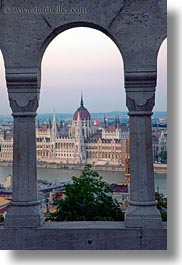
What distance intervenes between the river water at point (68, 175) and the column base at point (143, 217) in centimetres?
34

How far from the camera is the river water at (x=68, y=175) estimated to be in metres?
7.79

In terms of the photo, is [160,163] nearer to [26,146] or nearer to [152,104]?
[152,104]

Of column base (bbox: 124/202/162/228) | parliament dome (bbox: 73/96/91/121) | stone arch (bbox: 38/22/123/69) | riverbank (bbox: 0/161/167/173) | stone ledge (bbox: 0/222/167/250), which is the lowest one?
stone ledge (bbox: 0/222/167/250)

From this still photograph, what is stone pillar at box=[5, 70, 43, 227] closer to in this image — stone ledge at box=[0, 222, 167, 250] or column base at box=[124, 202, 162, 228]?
stone ledge at box=[0, 222, 167, 250]

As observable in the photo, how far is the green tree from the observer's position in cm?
828

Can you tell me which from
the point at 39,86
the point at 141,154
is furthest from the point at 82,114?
the point at 141,154

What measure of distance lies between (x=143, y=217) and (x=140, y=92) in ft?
4.69

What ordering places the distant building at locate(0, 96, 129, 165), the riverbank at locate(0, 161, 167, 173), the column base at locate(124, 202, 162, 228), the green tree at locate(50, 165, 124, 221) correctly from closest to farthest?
1. the column base at locate(124, 202, 162, 228)
2. the riverbank at locate(0, 161, 167, 173)
3. the distant building at locate(0, 96, 129, 165)
4. the green tree at locate(50, 165, 124, 221)

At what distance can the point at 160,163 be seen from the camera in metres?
7.77

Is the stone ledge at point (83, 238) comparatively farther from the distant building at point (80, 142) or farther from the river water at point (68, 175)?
the distant building at point (80, 142)

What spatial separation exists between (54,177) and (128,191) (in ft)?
3.01

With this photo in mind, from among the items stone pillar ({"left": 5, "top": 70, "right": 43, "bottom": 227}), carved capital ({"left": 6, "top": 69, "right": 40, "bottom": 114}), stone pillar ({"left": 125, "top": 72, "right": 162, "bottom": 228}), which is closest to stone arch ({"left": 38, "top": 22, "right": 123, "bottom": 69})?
carved capital ({"left": 6, "top": 69, "right": 40, "bottom": 114})

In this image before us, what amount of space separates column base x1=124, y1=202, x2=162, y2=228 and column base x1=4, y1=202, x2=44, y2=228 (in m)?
1.05

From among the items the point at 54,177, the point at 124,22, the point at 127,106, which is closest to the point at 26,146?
the point at 54,177
